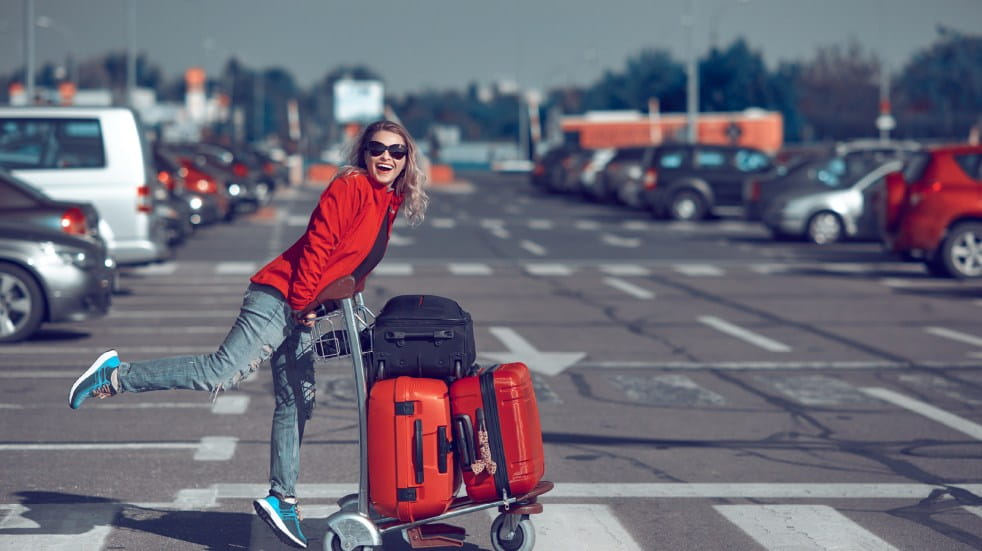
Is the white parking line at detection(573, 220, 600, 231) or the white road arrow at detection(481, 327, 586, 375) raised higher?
the white road arrow at detection(481, 327, 586, 375)

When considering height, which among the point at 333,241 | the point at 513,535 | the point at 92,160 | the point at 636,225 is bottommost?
the point at 636,225

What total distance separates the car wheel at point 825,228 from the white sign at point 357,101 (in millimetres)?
52649

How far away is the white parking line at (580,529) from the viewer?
6.03 m

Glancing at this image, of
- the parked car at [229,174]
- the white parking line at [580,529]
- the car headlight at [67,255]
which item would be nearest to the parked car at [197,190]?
the parked car at [229,174]

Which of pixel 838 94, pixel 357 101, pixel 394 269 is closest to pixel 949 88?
pixel 838 94

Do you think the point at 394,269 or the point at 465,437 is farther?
the point at 394,269

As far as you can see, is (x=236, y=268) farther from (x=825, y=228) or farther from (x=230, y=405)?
(x=230, y=405)

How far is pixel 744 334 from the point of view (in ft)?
44.0

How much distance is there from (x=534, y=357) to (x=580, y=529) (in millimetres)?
5477

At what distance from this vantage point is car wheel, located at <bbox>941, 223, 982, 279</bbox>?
61.3 ft

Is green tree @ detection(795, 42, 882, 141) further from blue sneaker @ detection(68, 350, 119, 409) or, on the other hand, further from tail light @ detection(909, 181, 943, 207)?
blue sneaker @ detection(68, 350, 119, 409)

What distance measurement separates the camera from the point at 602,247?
25.6 metres

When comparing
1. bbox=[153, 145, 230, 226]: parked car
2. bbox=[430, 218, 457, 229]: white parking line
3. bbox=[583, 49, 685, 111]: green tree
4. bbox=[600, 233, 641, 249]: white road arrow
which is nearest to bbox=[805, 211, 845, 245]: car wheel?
bbox=[600, 233, 641, 249]: white road arrow

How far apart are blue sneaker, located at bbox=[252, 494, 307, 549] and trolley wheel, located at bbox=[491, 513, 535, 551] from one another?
72 centimetres
